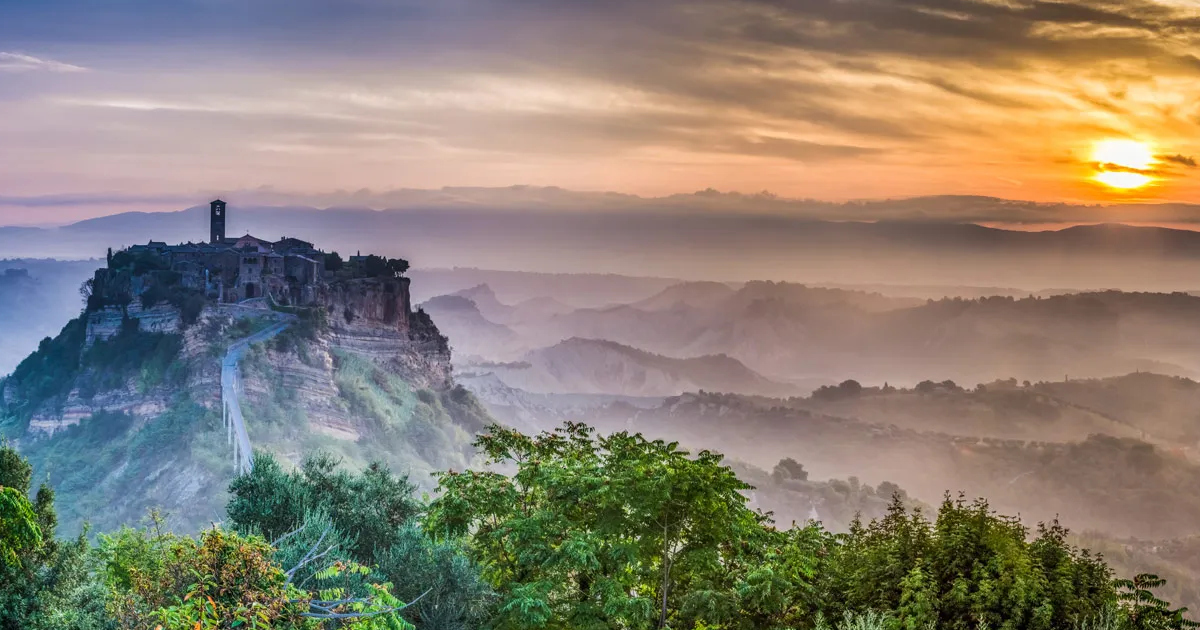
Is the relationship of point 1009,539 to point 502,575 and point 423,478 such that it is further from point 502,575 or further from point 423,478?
point 423,478

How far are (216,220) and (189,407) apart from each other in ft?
107

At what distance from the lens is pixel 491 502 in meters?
20.7

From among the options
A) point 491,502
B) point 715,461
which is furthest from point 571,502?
point 715,461

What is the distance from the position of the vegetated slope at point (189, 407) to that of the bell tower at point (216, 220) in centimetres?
1761

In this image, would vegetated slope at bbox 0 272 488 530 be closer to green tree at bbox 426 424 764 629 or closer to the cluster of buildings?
the cluster of buildings

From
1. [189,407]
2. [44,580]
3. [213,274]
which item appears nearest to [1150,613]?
[44,580]

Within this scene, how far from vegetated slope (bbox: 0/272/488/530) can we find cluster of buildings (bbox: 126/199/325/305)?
2.98 metres

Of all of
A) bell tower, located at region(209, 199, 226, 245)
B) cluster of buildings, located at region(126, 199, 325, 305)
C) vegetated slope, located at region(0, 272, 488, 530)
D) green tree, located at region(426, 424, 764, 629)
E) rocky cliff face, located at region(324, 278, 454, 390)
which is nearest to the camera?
green tree, located at region(426, 424, 764, 629)

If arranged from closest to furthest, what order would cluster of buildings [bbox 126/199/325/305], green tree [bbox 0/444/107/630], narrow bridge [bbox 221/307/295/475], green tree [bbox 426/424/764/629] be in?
1. green tree [bbox 0/444/107/630]
2. green tree [bbox 426/424/764/629]
3. narrow bridge [bbox 221/307/295/475]
4. cluster of buildings [bbox 126/199/325/305]

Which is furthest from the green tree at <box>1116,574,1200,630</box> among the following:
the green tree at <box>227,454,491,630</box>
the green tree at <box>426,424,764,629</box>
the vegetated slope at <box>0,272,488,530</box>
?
the vegetated slope at <box>0,272,488,530</box>

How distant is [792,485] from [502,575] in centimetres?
14841

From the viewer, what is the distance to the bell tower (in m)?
134

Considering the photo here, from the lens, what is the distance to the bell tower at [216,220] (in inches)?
5271

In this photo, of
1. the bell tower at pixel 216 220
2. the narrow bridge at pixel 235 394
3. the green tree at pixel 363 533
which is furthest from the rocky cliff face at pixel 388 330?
the green tree at pixel 363 533
